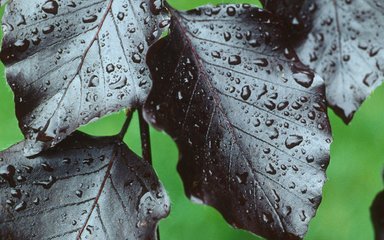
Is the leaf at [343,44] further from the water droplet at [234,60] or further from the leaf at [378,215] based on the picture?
the leaf at [378,215]

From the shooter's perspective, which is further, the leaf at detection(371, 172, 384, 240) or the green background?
the green background

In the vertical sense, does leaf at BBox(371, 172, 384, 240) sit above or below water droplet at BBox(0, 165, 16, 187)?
below

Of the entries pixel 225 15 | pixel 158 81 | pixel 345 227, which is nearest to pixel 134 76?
pixel 158 81

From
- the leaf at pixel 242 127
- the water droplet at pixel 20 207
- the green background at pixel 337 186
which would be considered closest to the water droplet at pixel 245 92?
the leaf at pixel 242 127

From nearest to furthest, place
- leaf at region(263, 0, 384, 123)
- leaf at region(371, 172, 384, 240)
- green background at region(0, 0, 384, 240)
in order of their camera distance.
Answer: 1. leaf at region(263, 0, 384, 123)
2. leaf at region(371, 172, 384, 240)
3. green background at region(0, 0, 384, 240)

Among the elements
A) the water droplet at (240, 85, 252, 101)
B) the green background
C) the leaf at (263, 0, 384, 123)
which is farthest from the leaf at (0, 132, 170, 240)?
the green background

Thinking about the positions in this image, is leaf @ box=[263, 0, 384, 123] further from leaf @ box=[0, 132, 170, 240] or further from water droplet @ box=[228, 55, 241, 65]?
leaf @ box=[0, 132, 170, 240]

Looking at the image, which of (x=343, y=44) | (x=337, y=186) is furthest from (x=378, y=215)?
(x=337, y=186)
